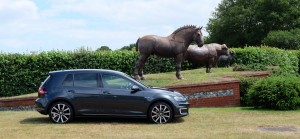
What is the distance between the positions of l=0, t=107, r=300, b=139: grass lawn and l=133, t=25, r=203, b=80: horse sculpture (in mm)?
4322

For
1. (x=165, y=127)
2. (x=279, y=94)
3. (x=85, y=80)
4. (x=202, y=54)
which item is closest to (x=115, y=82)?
(x=85, y=80)

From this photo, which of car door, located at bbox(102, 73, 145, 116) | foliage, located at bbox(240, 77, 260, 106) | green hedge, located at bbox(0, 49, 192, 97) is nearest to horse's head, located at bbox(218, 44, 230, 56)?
green hedge, located at bbox(0, 49, 192, 97)

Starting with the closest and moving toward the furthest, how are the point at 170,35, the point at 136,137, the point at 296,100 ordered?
the point at 136,137 < the point at 296,100 < the point at 170,35

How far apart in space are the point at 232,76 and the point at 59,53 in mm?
9269

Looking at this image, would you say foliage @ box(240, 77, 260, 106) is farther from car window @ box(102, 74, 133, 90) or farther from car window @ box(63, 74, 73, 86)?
car window @ box(63, 74, 73, 86)

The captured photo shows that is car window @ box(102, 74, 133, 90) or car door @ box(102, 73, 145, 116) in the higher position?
car window @ box(102, 74, 133, 90)

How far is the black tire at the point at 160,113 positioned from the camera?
13914 millimetres

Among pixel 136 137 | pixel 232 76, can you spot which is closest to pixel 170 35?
pixel 232 76

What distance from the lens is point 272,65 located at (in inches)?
1015

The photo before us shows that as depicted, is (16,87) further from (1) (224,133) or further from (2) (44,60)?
(1) (224,133)

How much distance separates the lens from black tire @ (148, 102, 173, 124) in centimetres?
1391

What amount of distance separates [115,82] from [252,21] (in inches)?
1820

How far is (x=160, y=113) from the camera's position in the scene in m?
14.0

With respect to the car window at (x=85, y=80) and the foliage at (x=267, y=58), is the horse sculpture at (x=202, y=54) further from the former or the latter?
the car window at (x=85, y=80)
